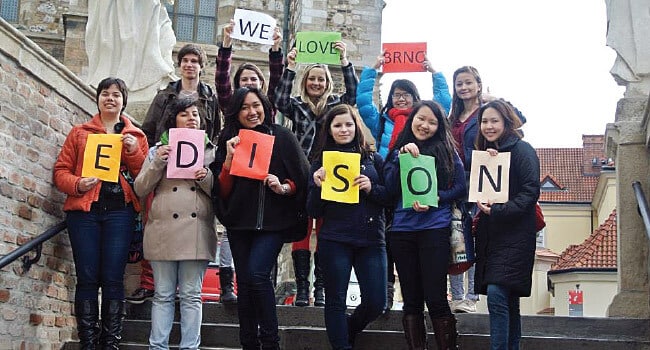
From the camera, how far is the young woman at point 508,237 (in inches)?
253

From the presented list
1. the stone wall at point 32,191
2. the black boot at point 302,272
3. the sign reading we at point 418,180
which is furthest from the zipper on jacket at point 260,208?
the stone wall at point 32,191

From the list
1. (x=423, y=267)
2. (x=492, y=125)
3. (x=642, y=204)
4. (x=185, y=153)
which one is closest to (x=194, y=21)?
(x=185, y=153)

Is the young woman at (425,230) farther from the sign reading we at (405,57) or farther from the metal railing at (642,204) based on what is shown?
the sign reading we at (405,57)

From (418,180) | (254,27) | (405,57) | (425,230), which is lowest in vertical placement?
(425,230)

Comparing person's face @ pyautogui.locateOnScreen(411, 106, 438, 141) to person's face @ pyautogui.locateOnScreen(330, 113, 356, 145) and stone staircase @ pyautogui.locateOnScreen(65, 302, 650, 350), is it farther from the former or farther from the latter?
stone staircase @ pyautogui.locateOnScreen(65, 302, 650, 350)

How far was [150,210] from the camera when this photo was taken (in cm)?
708

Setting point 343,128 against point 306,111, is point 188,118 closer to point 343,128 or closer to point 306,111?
point 343,128

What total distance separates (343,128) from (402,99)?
1280mm

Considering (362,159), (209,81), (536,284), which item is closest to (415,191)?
(362,159)

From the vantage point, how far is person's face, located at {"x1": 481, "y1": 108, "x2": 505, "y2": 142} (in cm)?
680

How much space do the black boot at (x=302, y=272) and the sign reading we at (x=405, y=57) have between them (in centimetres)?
209

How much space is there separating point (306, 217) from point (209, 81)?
15764mm

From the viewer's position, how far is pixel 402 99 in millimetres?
8055

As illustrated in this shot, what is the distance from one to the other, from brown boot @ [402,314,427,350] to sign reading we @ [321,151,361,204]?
0.91 m
